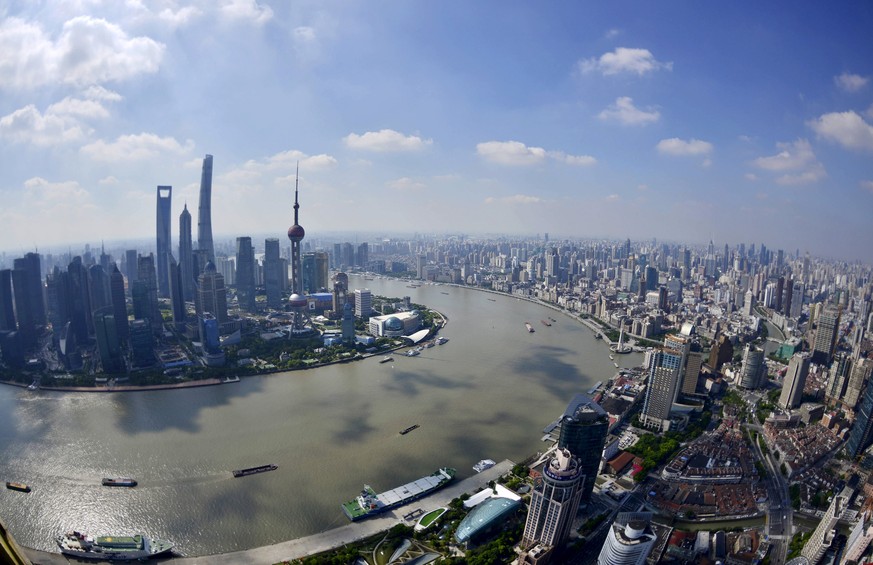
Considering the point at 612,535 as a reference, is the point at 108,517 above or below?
below

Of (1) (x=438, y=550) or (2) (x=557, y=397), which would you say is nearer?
(1) (x=438, y=550)

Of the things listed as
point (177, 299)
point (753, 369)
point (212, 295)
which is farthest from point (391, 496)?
point (177, 299)

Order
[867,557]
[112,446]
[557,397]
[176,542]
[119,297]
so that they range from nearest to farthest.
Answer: [867,557]
[176,542]
[112,446]
[557,397]
[119,297]

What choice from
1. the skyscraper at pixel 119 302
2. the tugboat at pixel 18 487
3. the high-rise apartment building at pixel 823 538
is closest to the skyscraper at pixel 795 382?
the high-rise apartment building at pixel 823 538

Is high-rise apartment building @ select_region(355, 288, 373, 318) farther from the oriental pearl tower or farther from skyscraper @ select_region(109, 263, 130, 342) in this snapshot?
skyscraper @ select_region(109, 263, 130, 342)

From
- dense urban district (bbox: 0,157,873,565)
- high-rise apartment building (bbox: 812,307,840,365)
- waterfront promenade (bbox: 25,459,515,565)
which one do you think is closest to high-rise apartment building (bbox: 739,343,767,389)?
dense urban district (bbox: 0,157,873,565)

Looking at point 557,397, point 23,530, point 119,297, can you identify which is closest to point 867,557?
point 557,397

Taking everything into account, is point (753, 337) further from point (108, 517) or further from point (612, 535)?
point (108, 517)

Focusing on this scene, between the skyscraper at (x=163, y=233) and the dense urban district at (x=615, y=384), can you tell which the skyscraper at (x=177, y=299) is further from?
the skyscraper at (x=163, y=233)
